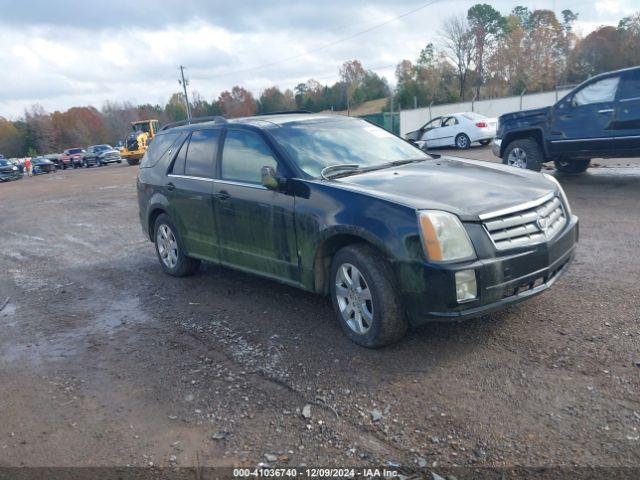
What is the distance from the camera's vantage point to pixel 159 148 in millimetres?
6793

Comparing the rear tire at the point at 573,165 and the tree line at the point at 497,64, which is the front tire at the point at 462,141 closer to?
the rear tire at the point at 573,165

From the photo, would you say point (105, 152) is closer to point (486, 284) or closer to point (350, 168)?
point (350, 168)

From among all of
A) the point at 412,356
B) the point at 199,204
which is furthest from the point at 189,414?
the point at 199,204

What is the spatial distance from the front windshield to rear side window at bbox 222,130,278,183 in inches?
7.3

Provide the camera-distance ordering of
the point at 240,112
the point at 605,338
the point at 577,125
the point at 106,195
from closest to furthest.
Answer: the point at 605,338 < the point at 577,125 < the point at 106,195 < the point at 240,112

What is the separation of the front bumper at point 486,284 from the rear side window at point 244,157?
186 centimetres

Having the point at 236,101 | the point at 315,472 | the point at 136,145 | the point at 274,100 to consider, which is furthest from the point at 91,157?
the point at 315,472

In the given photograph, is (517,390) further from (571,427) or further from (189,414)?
(189,414)

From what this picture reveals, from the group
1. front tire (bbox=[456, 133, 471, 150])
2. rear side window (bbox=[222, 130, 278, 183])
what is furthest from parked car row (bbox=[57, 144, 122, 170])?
rear side window (bbox=[222, 130, 278, 183])

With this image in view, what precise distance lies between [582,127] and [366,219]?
763cm

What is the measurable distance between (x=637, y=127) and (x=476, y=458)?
835 cm

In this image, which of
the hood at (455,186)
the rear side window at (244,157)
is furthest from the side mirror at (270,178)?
the hood at (455,186)

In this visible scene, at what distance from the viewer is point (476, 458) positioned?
2.83 meters

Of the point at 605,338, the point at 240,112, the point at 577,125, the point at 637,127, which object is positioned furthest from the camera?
the point at 240,112
